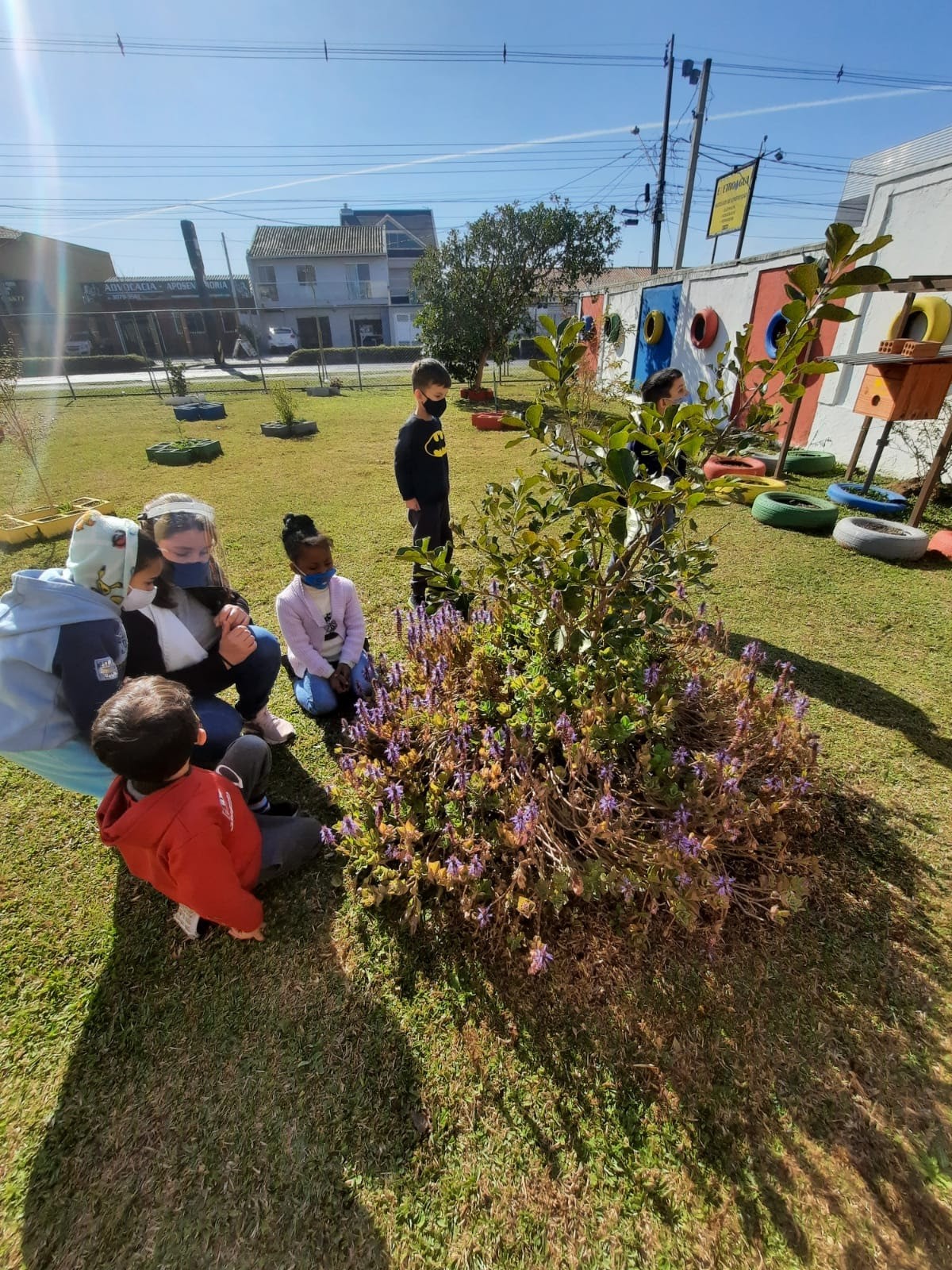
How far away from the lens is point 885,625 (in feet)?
13.7

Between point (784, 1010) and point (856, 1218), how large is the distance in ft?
1.61

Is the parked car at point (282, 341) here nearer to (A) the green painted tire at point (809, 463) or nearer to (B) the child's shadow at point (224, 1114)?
(A) the green painted tire at point (809, 463)

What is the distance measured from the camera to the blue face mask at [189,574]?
2650mm

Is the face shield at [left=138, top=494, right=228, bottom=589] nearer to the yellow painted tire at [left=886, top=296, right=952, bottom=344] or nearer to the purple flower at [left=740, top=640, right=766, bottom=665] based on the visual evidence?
the purple flower at [left=740, top=640, right=766, bottom=665]

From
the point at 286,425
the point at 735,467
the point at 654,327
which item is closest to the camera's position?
the point at 735,467

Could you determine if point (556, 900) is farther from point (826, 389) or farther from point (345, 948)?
point (826, 389)

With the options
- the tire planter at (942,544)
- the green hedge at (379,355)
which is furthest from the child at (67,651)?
the green hedge at (379,355)

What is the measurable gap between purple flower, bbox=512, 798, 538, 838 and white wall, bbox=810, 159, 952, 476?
8.11 meters

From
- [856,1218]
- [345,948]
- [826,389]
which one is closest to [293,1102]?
[345,948]

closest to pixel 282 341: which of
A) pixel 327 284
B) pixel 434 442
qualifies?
pixel 327 284

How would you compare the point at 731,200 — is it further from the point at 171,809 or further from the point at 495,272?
the point at 171,809

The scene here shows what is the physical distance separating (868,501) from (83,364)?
36.7 m

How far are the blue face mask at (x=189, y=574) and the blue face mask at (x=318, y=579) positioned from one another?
52cm

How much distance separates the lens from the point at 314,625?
10.5 feet
